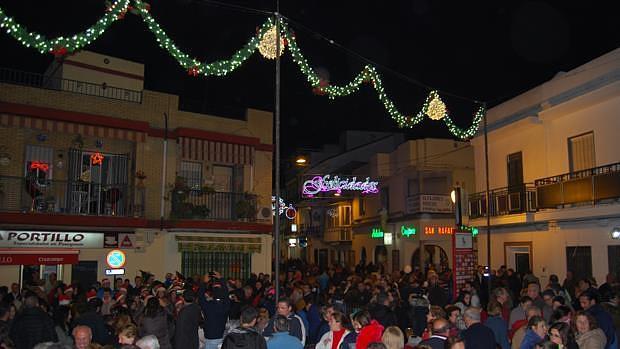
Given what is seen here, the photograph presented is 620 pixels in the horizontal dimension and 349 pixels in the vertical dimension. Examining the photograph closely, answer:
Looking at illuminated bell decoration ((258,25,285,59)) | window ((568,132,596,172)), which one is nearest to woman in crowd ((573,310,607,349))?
illuminated bell decoration ((258,25,285,59))

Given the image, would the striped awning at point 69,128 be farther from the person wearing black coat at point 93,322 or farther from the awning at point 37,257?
the person wearing black coat at point 93,322

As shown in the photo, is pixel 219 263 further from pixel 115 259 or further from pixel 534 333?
pixel 534 333

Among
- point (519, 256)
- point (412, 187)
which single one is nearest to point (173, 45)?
point (519, 256)

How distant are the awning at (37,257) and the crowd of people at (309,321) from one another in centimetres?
218

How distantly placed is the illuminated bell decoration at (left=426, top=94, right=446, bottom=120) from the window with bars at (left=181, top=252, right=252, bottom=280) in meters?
8.92

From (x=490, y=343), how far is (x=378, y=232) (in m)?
28.9

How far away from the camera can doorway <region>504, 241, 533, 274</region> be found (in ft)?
72.3

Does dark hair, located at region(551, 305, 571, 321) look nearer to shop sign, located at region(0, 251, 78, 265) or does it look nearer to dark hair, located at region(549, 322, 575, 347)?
dark hair, located at region(549, 322, 575, 347)

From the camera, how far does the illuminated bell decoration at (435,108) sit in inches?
669

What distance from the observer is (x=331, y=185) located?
32875mm

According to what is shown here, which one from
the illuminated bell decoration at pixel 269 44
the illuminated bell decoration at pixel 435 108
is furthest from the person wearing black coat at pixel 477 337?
the illuminated bell decoration at pixel 435 108

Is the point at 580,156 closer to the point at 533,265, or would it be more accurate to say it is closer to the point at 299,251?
the point at 533,265

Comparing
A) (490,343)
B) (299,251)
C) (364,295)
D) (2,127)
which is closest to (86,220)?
(2,127)

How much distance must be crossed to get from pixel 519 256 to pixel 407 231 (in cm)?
1003
